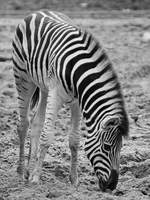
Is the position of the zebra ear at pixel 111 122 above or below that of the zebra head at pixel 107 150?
above

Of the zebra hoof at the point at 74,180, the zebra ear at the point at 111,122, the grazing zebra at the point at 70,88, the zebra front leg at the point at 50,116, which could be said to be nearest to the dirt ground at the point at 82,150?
the zebra hoof at the point at 74,180

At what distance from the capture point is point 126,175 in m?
6.41

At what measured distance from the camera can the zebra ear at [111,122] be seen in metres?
5.20

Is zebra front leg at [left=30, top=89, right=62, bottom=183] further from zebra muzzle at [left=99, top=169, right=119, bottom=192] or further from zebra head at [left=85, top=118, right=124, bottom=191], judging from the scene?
zebra muzzle at [left=99, top=169, right=119, bottom=192]

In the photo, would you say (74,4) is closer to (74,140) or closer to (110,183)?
(74,140)

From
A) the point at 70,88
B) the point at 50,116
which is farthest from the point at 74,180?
the point at 70,88

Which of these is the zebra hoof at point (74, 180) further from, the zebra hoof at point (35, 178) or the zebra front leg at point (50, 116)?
the zebra front leg at point (50, 116)

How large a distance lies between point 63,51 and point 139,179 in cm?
157

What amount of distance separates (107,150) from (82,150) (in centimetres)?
199

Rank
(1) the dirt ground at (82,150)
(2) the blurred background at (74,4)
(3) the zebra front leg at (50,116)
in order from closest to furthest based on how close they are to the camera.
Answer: (1) the dirt ground at (82,150), (3) the zebra front leg at (50,116), (2) the blurred background at (74,4)

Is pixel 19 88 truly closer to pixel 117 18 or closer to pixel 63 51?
pixel 63 51

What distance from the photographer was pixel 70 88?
5715 mm

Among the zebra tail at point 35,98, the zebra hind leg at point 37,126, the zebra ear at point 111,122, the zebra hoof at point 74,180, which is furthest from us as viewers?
the zebra tail at point 35,98

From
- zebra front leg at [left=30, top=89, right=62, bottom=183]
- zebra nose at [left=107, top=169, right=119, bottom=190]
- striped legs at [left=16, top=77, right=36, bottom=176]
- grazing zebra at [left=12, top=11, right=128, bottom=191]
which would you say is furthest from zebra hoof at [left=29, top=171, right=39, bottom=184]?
zebra nose at [left=107, top=169, right=119, bottom=190]
